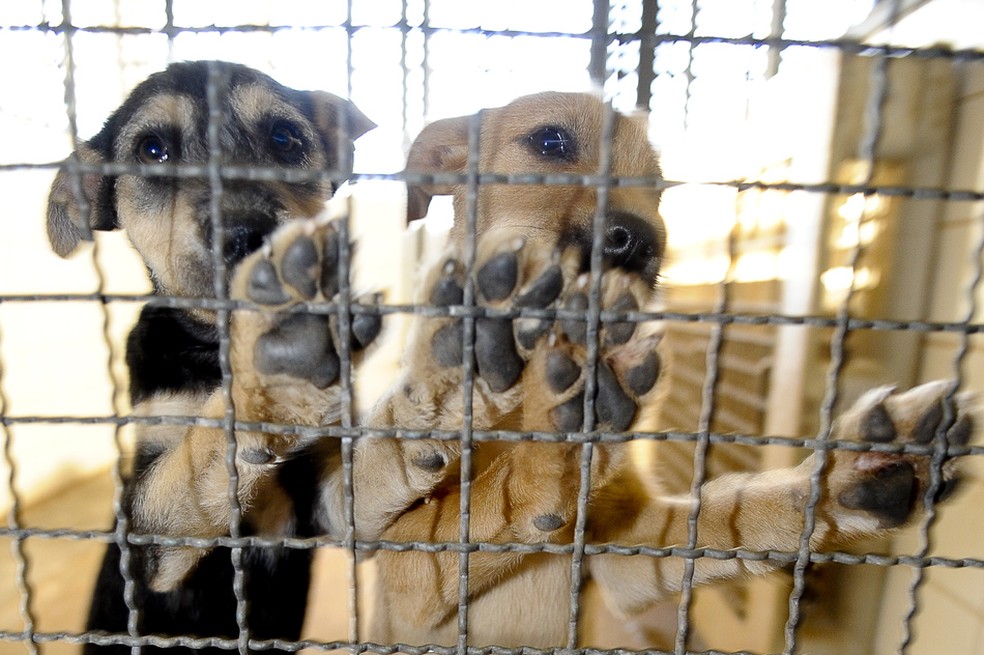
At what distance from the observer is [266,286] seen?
1.04 meters

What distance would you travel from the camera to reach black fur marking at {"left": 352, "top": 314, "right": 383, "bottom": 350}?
1.08 m

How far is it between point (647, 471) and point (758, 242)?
6.81 feet

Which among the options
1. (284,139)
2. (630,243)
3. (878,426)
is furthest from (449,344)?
(284,139)

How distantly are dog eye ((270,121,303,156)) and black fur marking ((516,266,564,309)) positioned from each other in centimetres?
145

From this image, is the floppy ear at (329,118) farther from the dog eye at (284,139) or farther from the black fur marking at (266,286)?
the black fur marking at (266,286)

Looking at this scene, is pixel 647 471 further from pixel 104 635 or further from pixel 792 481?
pixel 104 635

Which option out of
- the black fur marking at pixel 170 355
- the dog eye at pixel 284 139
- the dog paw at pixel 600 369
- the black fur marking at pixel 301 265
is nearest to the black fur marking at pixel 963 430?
the dog paw at pixel 600 369

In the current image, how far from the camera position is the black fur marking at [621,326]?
1059mm

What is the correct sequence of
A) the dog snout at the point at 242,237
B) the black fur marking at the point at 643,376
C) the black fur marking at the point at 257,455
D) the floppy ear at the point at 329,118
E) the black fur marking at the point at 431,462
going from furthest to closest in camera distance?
the floppy ear at the point at 329,118 → the dog snout at the point at 242,237 → the black fur marking at the point at 431,462 → the black fur marking at the point at 257,455 → the black fur marking at the point at 643,376

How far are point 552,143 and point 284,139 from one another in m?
0.92

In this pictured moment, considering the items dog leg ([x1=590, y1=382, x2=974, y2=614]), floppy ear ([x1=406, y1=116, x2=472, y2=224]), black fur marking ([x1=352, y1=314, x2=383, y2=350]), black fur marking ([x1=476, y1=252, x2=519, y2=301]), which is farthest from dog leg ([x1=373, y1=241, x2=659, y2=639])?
floppy ear ([x1=406, y1=116, x2=472, y2=224])

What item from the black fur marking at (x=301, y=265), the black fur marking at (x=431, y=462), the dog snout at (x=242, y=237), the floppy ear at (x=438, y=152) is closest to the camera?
the black fur marking at (x=301, y=265)

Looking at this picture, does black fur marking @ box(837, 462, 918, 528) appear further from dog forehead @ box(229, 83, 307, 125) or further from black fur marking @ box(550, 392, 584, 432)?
dog forehead @ box(229, 83, 307, 125)

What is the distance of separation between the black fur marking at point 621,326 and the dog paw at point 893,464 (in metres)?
0.58
